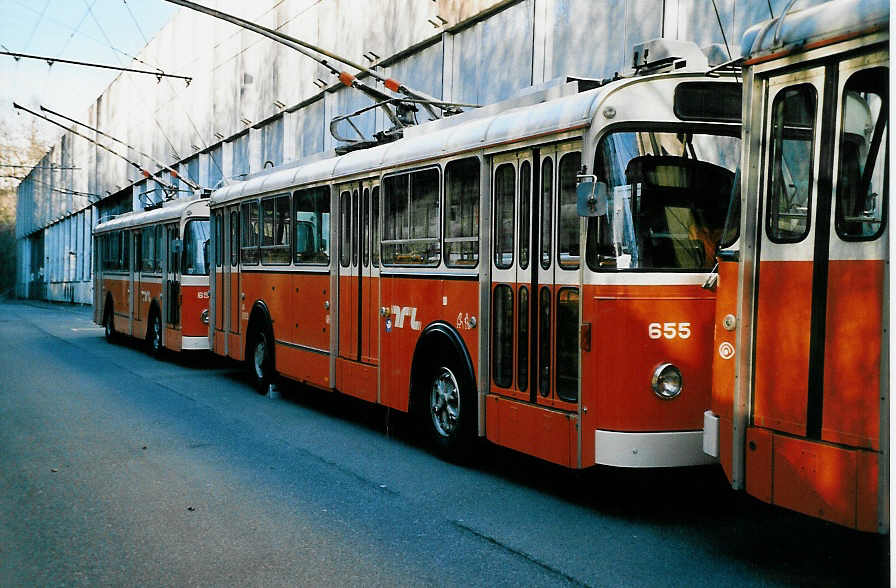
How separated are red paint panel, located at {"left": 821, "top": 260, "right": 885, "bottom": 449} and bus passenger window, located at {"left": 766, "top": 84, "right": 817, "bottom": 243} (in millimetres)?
382

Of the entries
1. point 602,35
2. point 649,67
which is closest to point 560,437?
point 649,67

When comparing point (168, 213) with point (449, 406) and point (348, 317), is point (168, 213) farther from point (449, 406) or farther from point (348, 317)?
point (449, 406)

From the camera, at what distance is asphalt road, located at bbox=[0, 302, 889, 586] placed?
5574 millimetres

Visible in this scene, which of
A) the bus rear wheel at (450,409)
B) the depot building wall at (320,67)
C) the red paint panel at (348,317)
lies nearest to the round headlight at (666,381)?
the bus rear wheel at (450,409)

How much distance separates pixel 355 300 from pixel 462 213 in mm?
2525

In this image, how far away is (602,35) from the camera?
47.5ft

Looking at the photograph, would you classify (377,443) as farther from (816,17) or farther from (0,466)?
(816,17)

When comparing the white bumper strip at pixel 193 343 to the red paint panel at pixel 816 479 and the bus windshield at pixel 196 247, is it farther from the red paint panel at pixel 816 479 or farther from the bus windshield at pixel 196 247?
the red paint panel at pixel 816 479

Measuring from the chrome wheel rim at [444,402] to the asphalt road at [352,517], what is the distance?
0.34 meters

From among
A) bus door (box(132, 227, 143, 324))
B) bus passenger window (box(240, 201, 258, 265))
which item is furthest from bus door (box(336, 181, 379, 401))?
bus door (box(132, 227, 143, 324))

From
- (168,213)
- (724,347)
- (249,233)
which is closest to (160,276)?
(168,213)

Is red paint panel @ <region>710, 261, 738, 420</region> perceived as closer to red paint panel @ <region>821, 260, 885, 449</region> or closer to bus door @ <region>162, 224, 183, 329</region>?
red paint panel @ <region>821, 260, 885, 449</region>

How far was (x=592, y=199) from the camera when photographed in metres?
6.43

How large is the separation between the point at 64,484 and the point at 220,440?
2095mm
